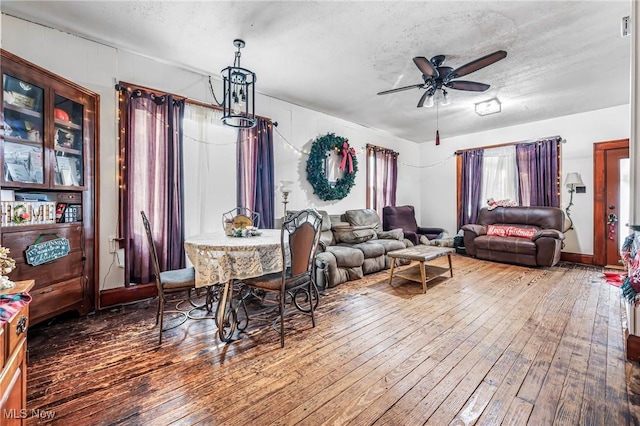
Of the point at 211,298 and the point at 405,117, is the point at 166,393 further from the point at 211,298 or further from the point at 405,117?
the point at 405,117

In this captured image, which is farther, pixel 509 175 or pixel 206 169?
pixel 509 175

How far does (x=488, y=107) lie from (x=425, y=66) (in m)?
2.52

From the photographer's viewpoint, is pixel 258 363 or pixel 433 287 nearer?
pixel 258 363

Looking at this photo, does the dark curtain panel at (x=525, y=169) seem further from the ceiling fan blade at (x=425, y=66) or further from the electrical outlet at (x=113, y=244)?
the electrical outlet at (x=113, y=244)

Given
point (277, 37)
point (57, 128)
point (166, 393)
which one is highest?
point (277, 37)

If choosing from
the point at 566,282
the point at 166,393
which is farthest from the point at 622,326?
the point at 166,393

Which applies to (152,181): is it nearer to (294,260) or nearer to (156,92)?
(156,92)

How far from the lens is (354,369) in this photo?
191 centimetres

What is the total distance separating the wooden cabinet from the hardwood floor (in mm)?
402

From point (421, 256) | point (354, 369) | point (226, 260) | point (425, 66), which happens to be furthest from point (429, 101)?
point (354, 369)

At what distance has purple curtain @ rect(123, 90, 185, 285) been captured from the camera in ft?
10.1

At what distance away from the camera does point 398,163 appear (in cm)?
684

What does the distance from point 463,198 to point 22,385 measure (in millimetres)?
6943

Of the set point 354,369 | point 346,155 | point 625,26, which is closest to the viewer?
point 354,369
